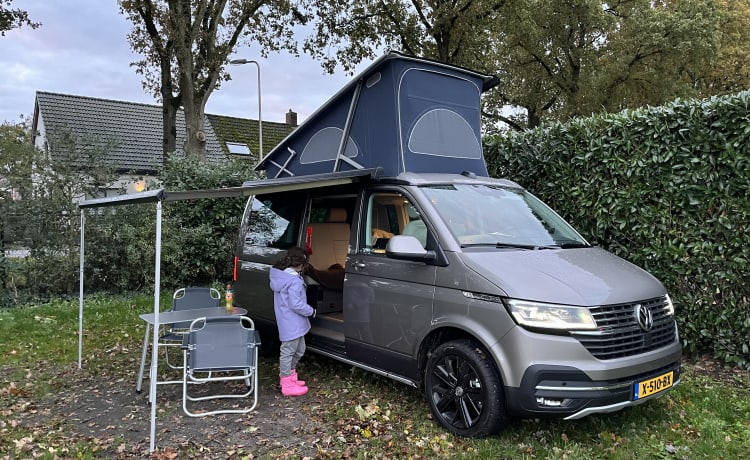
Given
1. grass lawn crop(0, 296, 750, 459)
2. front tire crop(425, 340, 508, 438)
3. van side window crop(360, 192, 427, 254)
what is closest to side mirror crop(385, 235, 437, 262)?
van side window crop(360, 192, 427, 254)

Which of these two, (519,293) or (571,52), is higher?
(571,52)

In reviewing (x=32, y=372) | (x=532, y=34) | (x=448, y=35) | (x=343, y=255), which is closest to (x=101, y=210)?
(x=32, y=372)

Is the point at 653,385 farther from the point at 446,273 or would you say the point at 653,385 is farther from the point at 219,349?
the point at 219,349

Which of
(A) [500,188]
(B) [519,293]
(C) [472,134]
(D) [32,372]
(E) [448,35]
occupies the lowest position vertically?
(D) [32,372]

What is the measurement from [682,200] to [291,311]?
A: 14.3 ft

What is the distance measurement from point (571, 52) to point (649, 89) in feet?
11.2

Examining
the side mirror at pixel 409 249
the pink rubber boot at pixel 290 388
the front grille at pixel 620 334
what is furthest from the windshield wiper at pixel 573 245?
the pink rubber boot at pixel 290 388

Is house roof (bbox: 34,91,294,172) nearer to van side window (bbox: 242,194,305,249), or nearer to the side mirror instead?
van side window (bbox: 242,194,305,249)

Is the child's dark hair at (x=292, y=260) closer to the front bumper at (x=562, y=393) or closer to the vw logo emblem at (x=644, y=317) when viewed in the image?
the front bumper at (x=562, y=393)

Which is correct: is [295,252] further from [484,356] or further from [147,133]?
[147,133]

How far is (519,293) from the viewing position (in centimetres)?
387

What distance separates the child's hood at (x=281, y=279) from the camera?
17.5 feet

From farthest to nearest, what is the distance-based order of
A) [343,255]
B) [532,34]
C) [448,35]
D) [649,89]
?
[649,89] → [532,34] → [448,35] → [343,255]

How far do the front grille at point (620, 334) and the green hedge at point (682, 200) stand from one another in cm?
209
